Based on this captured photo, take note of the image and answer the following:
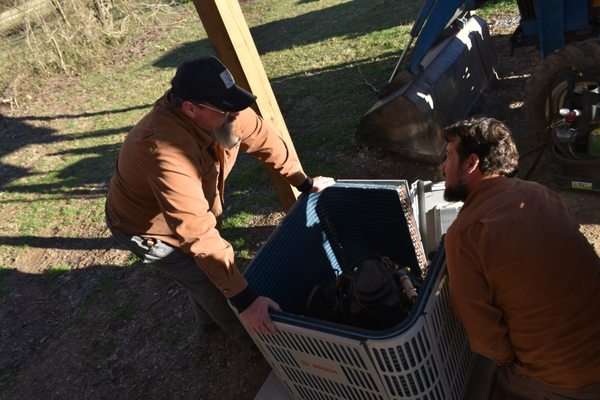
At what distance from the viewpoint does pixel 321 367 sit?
2.02 metres

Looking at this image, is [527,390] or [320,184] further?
[320,184]

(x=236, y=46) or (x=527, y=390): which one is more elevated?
(x=236, y=46)

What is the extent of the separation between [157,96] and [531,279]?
337 inches

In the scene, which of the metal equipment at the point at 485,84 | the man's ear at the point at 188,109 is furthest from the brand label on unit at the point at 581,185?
the man's ear at the point at 188,109

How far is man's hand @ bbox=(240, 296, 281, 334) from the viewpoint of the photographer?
1.97 meters

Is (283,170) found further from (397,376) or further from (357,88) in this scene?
(357,88)

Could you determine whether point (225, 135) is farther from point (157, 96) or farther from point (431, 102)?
point (157, 96)

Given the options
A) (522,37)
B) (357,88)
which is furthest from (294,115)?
(522,37)

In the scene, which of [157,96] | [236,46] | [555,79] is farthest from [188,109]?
[157,96]

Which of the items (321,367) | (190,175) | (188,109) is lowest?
(321,367)

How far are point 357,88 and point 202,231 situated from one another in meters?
4.83

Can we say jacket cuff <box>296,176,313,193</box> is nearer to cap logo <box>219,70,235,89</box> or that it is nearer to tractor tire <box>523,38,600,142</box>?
cap logo <box>219,70,235,89</box>

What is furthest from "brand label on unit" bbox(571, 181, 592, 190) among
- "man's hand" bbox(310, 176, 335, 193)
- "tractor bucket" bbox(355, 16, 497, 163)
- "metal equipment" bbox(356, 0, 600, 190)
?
"man's hand" bbox(310, 176, 335, 193)

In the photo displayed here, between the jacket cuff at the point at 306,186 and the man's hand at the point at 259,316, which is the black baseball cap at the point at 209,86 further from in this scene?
the man's hand at the point at 259,316
